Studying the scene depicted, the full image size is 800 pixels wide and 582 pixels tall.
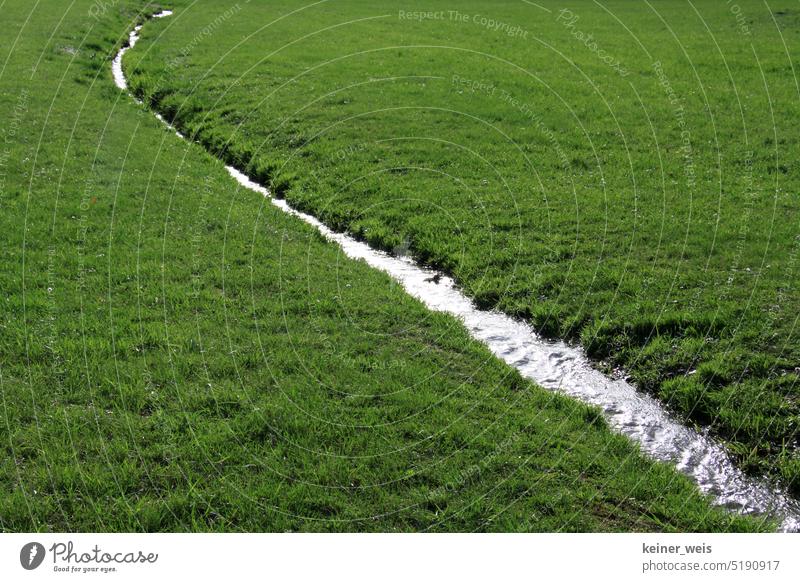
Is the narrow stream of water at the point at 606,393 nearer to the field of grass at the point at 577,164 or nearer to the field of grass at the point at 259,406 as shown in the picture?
the field of grass at the point at 577,164

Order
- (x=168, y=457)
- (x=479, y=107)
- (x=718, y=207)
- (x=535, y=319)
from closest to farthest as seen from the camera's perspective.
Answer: (x=168, y=457) → (x=535, y=319) → (x=718, y=207) → (x=479, y=107)

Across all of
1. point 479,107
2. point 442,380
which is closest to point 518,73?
point 479,107

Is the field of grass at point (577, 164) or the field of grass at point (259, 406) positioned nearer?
the field of grass at point (259, 406)

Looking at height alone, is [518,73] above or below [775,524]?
above

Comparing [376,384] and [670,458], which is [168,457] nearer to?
[376,384]
